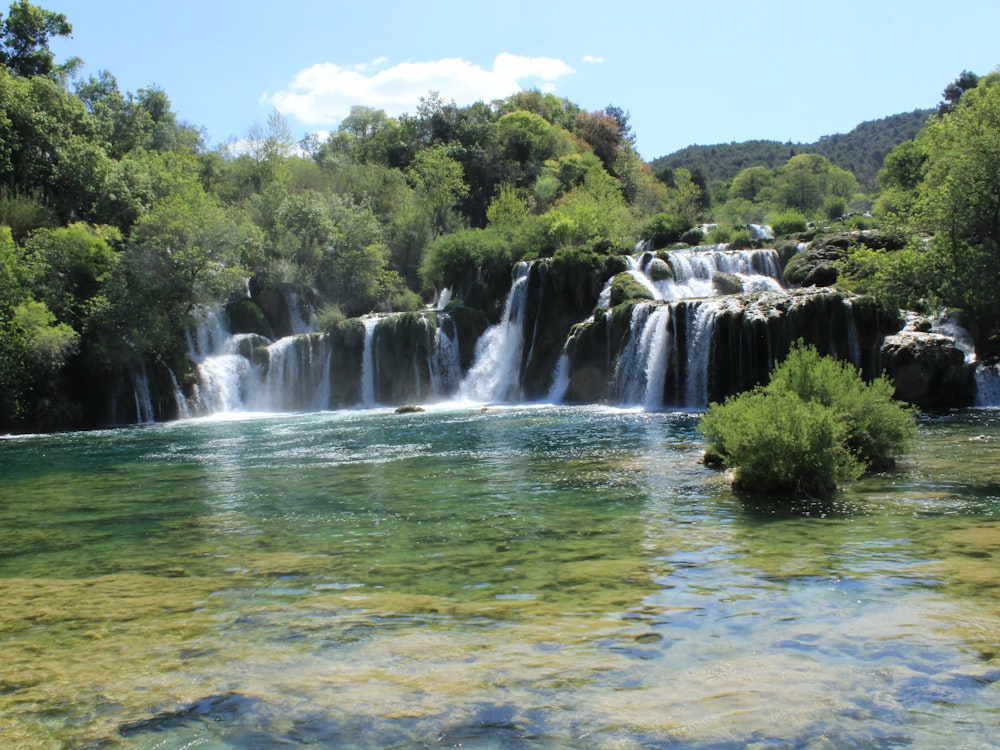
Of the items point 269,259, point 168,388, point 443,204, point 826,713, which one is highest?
point 443,204

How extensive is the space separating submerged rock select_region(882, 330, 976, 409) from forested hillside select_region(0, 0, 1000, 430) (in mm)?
3237

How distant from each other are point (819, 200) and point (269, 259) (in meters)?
64.7

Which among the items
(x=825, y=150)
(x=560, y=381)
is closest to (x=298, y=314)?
(x=560, y=381)

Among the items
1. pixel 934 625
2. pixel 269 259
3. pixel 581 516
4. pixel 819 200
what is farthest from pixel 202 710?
pixel 819 200

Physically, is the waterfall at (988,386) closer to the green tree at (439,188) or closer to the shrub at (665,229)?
the shrub at (665,229)

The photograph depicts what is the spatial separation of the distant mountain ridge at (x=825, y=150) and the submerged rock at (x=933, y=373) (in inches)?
5214

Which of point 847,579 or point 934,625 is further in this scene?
point 847,579

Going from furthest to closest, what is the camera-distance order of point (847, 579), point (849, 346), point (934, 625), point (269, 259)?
point (269, 259) → point (849, 346) → point (847, 579) → point (934, 625)

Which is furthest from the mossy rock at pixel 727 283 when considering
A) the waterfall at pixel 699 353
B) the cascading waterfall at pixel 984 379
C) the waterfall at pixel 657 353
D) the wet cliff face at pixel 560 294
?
the cascading waterfall at pixel 984 379

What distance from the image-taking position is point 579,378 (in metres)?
34.7

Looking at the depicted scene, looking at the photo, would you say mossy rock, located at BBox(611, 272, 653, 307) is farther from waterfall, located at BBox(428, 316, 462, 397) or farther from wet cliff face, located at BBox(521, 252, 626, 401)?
waterfall, located at BBox(428, 316, 462, 397)

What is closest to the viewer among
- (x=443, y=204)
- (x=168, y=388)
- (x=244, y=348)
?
(x=168, y=388)

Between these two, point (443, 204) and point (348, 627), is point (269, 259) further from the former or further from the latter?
point (348, 627)

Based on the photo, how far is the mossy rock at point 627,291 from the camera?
35.6 metres
